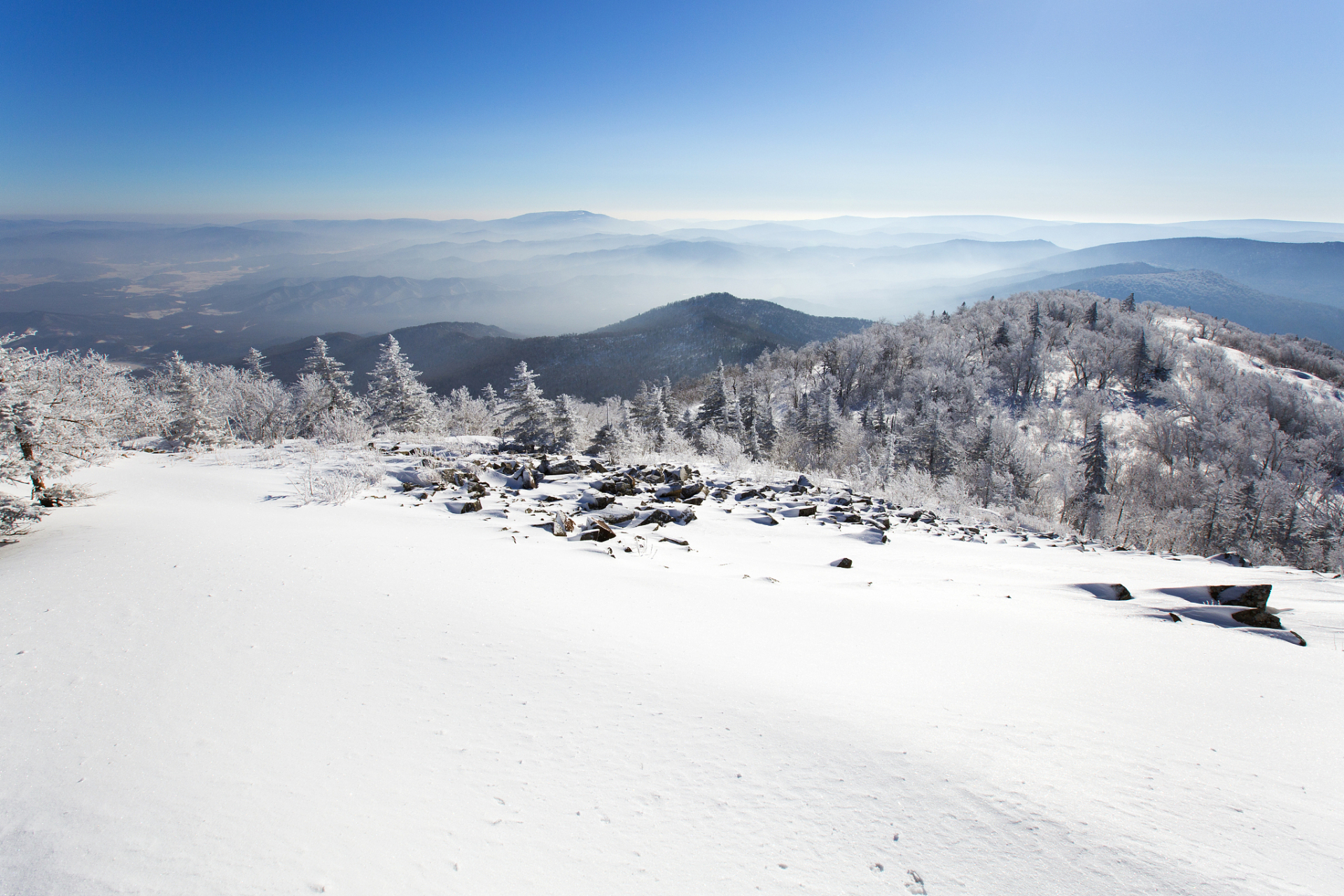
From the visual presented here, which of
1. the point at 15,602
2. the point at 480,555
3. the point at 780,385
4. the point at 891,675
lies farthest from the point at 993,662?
the point at 780,385

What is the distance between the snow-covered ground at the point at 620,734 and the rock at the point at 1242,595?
0.35 metres

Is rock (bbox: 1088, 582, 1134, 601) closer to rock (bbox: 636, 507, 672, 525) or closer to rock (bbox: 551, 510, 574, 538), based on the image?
rock (bbox: 636, 507, 672, 525)

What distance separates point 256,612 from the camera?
4.64 meters

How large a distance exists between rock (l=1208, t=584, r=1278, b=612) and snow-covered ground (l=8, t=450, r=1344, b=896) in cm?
35

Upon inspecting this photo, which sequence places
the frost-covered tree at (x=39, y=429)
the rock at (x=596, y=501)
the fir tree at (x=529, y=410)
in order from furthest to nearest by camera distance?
the fir tree at (x=529, y=410), the rock at (x=596, y=501), the frost-covered tree at (x=39, y=429)

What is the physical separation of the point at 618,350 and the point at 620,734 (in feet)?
513

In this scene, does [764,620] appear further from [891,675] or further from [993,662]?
[993,662]

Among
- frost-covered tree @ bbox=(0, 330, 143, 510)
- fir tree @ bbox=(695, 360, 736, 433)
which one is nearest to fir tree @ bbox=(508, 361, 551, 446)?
frost-covered tree @ bbox=(0, 330, 143, 510)

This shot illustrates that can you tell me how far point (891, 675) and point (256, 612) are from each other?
5638 millimetres

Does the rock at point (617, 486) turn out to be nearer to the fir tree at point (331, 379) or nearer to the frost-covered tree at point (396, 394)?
the frost-covered tree at point (396, 394)

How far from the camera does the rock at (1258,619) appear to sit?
555cm

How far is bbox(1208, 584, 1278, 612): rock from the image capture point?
6.09 meters

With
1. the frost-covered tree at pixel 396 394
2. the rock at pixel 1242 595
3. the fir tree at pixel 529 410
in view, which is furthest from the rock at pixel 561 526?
the frost-covered tree at pixel 396 394

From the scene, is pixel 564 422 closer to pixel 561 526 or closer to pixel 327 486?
Answer: pixel 327 486
